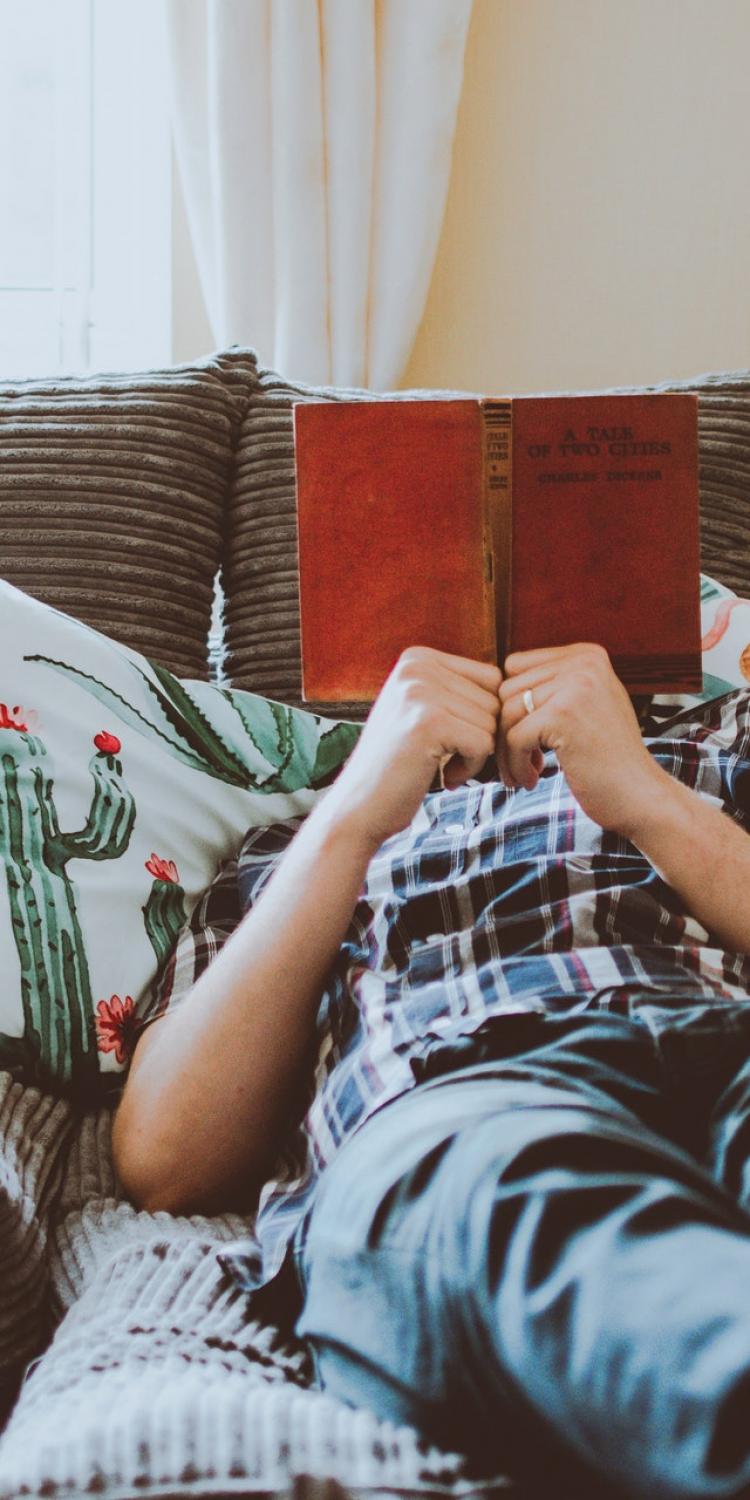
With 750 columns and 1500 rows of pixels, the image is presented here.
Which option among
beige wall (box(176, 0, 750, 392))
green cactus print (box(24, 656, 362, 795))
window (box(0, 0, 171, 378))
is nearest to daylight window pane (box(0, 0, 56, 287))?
window (box(0, 0, 171, 378))

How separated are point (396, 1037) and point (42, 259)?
5.95 feet

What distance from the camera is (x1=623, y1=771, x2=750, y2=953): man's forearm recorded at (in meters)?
0.82

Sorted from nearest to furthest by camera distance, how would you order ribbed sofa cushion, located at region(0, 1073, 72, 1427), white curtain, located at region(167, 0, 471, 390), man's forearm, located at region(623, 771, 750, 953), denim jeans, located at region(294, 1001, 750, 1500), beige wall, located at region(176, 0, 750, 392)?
denim jeans, located at region(294, 1001, 750, 1500)
ribbed sofa cushion, located at region(0, 1073, 72, 1427)
man's forearm, located at region(623, 771, 750, 953)
white curtain, located at region(167, 0, 471, 390)
beige wall, located at region(176, 0, 750, 392)

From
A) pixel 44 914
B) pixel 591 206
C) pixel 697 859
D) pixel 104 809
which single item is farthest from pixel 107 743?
pixel 591 206

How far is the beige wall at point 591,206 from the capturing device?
192 centimetres

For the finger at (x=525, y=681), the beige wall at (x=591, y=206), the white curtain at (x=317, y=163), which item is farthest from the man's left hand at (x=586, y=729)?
the beige wall at (x=591, y=206)

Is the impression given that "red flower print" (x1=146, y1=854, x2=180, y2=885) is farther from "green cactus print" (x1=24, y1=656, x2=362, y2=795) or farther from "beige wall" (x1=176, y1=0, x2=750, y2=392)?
"beige wall" (x1=176, y1=0, x2=750, y2=392)

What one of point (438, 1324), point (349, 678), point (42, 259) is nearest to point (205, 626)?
point (349, 678)

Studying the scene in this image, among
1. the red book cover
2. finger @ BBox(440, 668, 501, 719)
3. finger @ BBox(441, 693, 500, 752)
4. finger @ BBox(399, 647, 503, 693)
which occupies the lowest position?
finger @ BBox(441, 693, 500, 752)

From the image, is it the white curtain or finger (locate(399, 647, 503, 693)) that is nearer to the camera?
finger (locate(399, 647, 503, 693))

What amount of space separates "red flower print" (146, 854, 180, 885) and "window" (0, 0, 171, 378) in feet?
4.09

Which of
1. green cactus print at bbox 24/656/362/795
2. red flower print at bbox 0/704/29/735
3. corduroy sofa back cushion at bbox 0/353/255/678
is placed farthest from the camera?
corduroy sofa back cushion at bbox 0/353/255/678

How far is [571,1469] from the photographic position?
0.47 metres

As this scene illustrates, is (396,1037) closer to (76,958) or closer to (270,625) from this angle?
(76,958)
